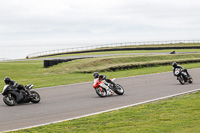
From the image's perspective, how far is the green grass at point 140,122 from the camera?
8078 millimetres

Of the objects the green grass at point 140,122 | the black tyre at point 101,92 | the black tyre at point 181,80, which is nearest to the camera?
the green grass at point 140,122

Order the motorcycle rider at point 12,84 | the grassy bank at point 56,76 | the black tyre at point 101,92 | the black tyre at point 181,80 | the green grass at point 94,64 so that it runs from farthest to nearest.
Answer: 1. the green grass at point 94,64
2. the grassy bank at point 56,76
3. the black tyre at point 181,80
4. the black tyre at point 101,92
5. the motorcycle rider at point 12,84

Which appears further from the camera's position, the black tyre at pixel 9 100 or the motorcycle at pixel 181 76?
the motorcycle at pixel 181 76

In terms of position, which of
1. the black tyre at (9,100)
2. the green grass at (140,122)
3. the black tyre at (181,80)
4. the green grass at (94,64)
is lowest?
the green grass at (140,122)

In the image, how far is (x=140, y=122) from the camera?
895 cm

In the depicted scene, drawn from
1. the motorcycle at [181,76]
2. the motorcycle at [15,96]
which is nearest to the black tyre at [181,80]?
the motorcycle at [181,76]

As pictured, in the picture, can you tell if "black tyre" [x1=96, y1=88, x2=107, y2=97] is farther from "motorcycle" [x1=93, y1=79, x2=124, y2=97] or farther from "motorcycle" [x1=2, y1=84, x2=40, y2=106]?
"motorcycle" [x1=2, y1=84, x2=40, y2=106]

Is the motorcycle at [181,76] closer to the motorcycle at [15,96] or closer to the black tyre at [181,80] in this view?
the black tyre at [181,80]

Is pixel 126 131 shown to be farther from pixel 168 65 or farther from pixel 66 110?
pixel 168 65

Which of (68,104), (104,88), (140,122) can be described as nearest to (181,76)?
(104,88)

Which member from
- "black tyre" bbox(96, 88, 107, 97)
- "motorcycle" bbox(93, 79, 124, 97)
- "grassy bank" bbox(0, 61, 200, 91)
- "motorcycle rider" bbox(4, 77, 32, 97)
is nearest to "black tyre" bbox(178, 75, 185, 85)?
"motorcycle" bbox(93, 79, 124, 97)

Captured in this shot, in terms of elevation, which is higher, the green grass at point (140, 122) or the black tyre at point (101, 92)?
the black tyre at point (101, 92)

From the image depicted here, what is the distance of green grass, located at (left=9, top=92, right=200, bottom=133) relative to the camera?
8.08 meters

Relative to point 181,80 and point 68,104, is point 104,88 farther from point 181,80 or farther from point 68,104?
point 181,80
